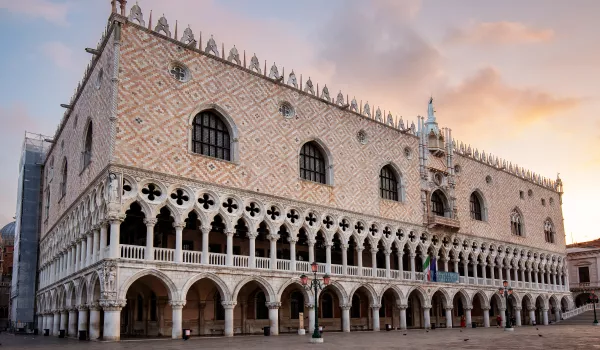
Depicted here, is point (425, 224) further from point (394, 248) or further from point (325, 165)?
point (325, 165)

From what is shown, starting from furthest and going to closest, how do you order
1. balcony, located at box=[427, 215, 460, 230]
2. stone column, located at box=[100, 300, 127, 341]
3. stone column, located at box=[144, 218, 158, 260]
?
balcony, located at box=[427, 215, 460, 230]
stone column, located at box=[144, 218, 158, 260]
stone column, located at box=[100, 300, 127, 341]

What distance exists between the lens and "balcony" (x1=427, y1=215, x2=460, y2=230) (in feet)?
108

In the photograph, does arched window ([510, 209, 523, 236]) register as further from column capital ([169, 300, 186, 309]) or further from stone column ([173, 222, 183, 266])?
column capital ([169, 300, 186, 309])

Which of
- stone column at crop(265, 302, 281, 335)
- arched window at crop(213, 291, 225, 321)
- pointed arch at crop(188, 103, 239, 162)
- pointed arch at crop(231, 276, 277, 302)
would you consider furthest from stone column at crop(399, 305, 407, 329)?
pointed arch at crop(188, 103, 239, 162)

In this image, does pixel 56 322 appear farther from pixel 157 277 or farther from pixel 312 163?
pixel 312 163

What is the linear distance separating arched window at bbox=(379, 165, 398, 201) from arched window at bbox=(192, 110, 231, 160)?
1020 cm

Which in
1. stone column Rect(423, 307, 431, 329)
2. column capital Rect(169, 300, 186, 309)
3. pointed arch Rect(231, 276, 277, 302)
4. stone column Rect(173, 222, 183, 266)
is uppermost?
stone column Rect(173, 222, 183, 266)

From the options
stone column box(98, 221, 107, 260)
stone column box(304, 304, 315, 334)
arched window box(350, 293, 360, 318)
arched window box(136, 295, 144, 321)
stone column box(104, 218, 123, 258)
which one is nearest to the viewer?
stone column box(104, 218, 123, 258)

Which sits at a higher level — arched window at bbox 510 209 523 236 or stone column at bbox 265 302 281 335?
arched window at bbox 510 209 523 236

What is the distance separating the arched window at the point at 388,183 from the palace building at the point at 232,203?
123mm

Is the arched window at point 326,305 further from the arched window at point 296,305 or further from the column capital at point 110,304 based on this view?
the column capital at point 110,304

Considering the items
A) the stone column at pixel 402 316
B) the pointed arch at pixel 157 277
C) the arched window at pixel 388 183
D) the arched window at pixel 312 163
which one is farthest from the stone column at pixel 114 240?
the stone column at pixel 402 316

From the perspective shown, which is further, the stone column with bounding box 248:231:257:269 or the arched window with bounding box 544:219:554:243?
the arched window with bounding box 544:219:554:243

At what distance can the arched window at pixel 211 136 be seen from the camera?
2350 cm
